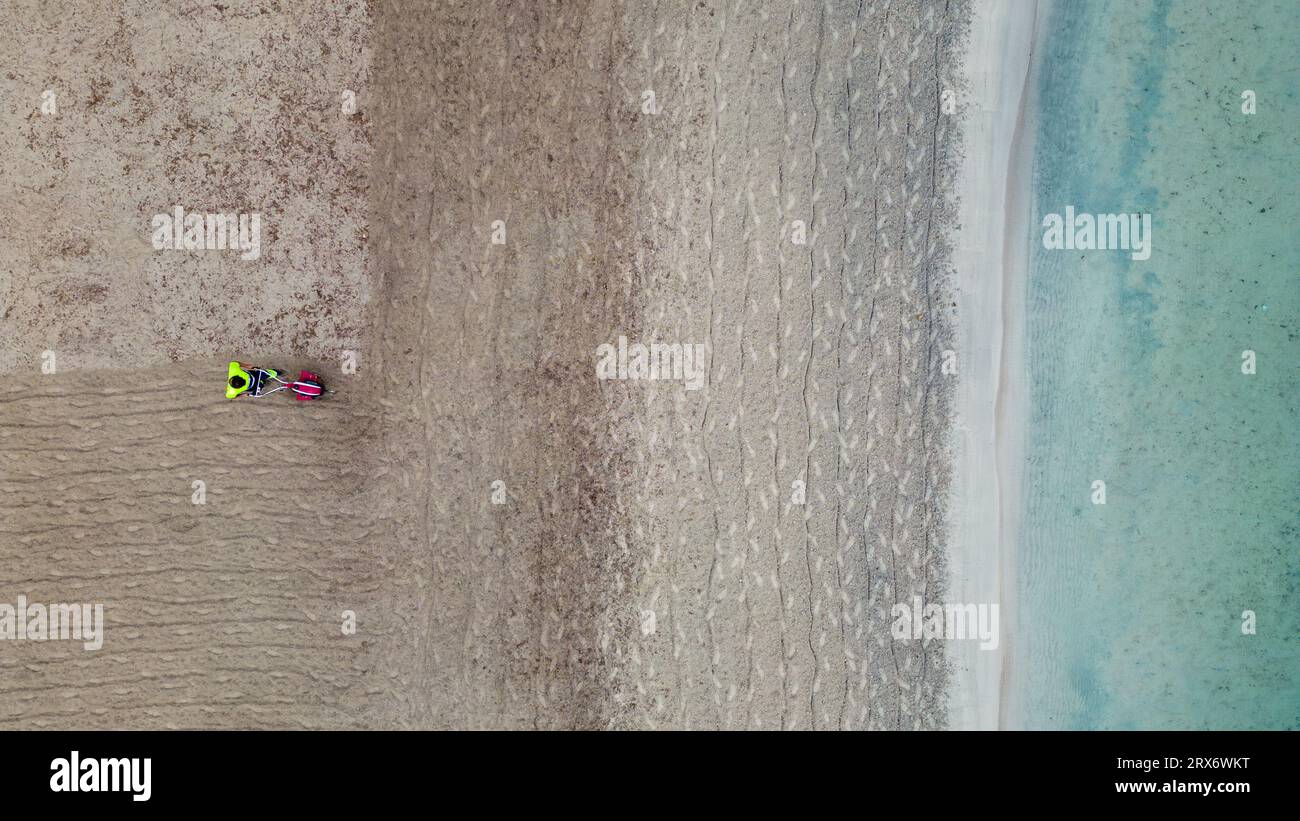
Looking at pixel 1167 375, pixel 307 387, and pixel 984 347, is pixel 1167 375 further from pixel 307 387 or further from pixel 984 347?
pixel 307 387

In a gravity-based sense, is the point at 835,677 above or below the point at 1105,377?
below

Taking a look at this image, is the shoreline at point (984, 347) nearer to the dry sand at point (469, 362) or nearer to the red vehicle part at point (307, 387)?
the dry sand at point (469, 362)

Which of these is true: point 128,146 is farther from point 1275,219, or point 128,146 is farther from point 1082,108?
point 1275,219

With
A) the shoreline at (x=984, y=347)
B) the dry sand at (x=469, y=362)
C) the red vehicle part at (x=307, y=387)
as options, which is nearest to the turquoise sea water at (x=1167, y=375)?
the shoreline at (x=984, y=347)

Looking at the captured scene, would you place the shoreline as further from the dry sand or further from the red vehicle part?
the red vehicle part

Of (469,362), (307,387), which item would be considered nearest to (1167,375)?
(469,362)

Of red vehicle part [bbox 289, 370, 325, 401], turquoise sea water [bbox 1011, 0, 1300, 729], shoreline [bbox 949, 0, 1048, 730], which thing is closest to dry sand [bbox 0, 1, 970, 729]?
red vehicle part [bbox 289, 370, 325, 401]

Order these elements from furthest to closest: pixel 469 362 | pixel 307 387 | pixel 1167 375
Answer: pixel 1167 375
pixel 469 362
pixel 307 387

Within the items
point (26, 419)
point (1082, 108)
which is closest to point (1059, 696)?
point (1082, 108)
